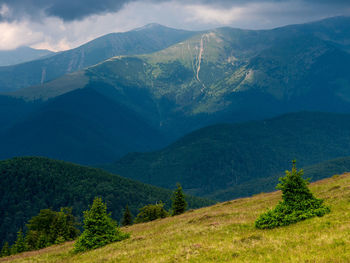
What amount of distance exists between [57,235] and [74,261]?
175ft

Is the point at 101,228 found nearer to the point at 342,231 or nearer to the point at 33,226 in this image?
the point at 342,231

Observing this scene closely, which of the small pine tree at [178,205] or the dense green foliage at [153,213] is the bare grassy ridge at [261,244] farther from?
the dense green foliage at [153,213]

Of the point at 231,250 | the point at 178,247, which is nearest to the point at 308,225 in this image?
the point at 231,250

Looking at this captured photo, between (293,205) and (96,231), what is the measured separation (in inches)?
921

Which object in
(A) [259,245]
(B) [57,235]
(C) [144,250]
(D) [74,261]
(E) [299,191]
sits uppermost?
(E) [299,191]

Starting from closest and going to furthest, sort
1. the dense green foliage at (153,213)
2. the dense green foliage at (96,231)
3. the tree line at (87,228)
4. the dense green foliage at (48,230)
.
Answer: the dense green foliage at (96,231), the tree line at (87,228), the dense green foliage at (48,230), the dense green foliage at (153,213)

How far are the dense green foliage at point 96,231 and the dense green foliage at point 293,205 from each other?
18800 millimetres

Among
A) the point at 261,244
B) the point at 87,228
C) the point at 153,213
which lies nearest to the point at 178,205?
the point at 153,213

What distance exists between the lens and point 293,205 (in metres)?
28.2

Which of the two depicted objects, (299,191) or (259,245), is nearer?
(259,245)

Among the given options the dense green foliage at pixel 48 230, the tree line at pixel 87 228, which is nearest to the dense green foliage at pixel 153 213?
the tree line at pixel 87 228

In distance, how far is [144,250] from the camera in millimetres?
28984

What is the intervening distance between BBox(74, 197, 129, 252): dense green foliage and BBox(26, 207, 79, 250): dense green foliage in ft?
136

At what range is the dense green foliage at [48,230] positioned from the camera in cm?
7894
